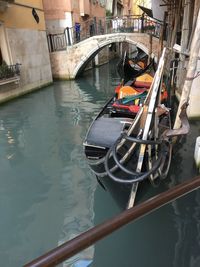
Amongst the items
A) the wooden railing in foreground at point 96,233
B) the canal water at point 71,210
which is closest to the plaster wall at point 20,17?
the canal water at point 71,210

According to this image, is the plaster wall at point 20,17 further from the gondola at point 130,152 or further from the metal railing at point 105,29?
the gondola at point 130,152

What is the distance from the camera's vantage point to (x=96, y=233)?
21.8 inches

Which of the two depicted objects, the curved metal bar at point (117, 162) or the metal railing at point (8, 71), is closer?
the curved metal bar at point (117, 162)

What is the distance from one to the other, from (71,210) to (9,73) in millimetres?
4466

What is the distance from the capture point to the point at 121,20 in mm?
9664

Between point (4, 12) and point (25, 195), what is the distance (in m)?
4.81

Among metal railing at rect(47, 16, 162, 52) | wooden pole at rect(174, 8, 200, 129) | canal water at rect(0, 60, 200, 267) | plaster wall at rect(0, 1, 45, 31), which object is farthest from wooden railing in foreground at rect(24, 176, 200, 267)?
metal railing at rect(47, 16, 162, 52)

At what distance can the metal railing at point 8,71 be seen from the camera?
5625 mm

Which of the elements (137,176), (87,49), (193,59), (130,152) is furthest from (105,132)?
(87,49)

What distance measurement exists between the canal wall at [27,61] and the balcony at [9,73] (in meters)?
0.07

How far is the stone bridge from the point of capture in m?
8.63

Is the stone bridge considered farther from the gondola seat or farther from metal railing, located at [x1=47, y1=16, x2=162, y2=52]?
the gondola seat

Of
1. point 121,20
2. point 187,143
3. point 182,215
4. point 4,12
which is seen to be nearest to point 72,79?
point 121,20

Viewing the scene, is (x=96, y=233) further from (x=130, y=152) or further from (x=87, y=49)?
(x=87, y=49)
